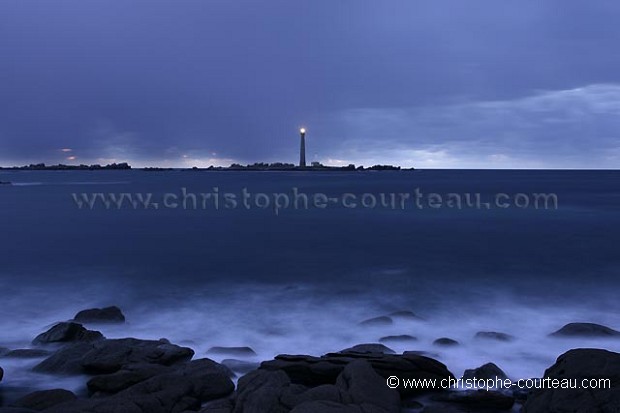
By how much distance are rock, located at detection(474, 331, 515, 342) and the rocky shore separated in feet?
7.46

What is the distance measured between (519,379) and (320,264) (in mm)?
12393

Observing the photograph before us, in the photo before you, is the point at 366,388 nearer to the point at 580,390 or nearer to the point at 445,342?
the point at 580,390

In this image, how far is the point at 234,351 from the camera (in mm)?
9688

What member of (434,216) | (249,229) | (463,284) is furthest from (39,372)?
(434,216)

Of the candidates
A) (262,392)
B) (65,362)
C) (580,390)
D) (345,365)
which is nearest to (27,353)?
(65,362)

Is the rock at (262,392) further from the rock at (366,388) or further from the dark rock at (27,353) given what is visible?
the dark rock at (27,353)

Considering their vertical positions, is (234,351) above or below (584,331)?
below

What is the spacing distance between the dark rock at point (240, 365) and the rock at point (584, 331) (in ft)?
21.5

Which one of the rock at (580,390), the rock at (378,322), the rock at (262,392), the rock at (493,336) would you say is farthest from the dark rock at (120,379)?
the rock at (493,336)

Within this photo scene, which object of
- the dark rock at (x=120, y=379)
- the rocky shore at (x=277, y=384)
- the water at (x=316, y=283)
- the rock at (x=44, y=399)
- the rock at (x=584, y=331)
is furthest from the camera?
the water at (x=316, y=283)

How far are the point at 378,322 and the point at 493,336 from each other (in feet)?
8.26

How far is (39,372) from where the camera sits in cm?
843

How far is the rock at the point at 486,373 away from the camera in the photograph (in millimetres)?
7981

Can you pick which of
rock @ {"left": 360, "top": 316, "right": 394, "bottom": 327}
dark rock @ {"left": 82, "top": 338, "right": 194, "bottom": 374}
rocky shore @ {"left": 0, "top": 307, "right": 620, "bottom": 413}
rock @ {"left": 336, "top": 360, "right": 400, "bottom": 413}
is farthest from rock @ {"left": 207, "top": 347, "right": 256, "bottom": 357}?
rock @ {"left": 336, "top": 360, "right": 400, "bottom": 413}
